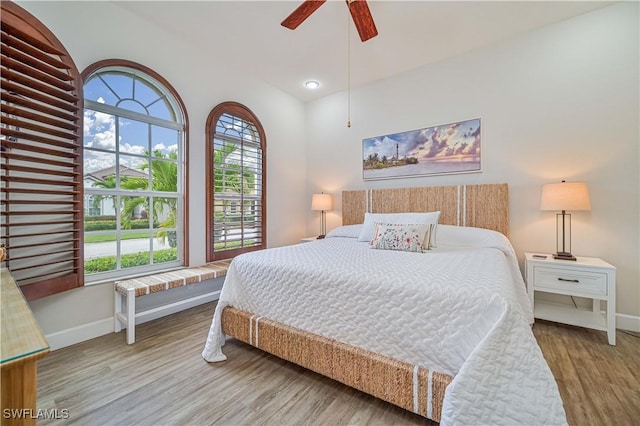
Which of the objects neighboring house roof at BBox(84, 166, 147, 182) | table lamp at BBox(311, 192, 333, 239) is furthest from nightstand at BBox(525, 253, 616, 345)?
neighboring house roof at BBox(84, 166, 147, 182)

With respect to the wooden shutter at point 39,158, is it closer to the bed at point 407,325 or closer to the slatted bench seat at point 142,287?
the slatted bench seat at point 142,287

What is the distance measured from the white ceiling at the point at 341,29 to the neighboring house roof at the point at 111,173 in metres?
1.46

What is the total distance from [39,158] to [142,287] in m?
1.18

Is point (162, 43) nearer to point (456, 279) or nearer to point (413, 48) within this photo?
point (413, 48)

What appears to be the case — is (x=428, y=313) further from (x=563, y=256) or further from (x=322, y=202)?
(x=322, y=202)

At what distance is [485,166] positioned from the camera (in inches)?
120

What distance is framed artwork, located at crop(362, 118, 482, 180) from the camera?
10.3 ft

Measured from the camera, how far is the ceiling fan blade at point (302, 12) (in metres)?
1.91

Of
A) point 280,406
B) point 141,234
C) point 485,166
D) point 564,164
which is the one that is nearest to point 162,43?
point 141,234

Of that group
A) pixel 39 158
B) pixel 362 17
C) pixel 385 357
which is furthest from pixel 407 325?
pixel 39 158

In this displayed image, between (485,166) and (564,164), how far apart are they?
2.17 feet

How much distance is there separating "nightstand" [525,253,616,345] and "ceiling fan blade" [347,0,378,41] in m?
2.44

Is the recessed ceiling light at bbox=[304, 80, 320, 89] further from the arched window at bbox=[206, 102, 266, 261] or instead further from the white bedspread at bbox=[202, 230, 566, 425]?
the white bedspread at bbox=[202, 230, 566, 425]

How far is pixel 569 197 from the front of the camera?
234 cm
